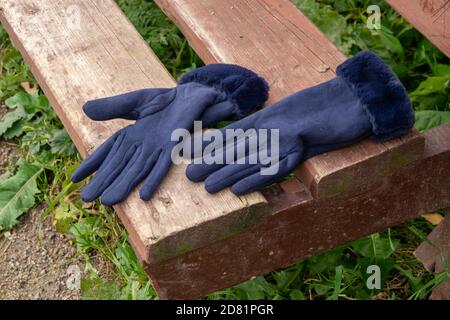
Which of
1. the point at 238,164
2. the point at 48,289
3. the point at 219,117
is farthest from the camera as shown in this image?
the point at 48,289

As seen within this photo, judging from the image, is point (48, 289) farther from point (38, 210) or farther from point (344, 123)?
point (344, 123)

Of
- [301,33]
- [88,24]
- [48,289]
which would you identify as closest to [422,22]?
[301,33]

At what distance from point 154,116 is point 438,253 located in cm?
108

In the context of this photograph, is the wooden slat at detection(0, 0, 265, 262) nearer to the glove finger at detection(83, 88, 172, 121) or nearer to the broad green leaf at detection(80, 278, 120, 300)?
the glove finger at detection(83, 88, 172, 121)

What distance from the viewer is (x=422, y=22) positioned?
2.55 metres

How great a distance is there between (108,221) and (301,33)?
1.08m

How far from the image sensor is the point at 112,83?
7.89 ft

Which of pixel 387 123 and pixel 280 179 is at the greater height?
pixel 387 123

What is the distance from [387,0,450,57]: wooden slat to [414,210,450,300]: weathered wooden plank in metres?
0.56

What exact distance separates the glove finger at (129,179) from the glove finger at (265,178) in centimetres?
24

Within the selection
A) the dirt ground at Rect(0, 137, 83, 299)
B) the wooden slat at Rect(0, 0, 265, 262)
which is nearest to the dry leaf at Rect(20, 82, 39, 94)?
the dirt ground at Rect(0, 137, 83, 299)

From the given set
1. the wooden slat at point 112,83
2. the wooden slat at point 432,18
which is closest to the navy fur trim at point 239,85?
the wooden slat at point 112,83
